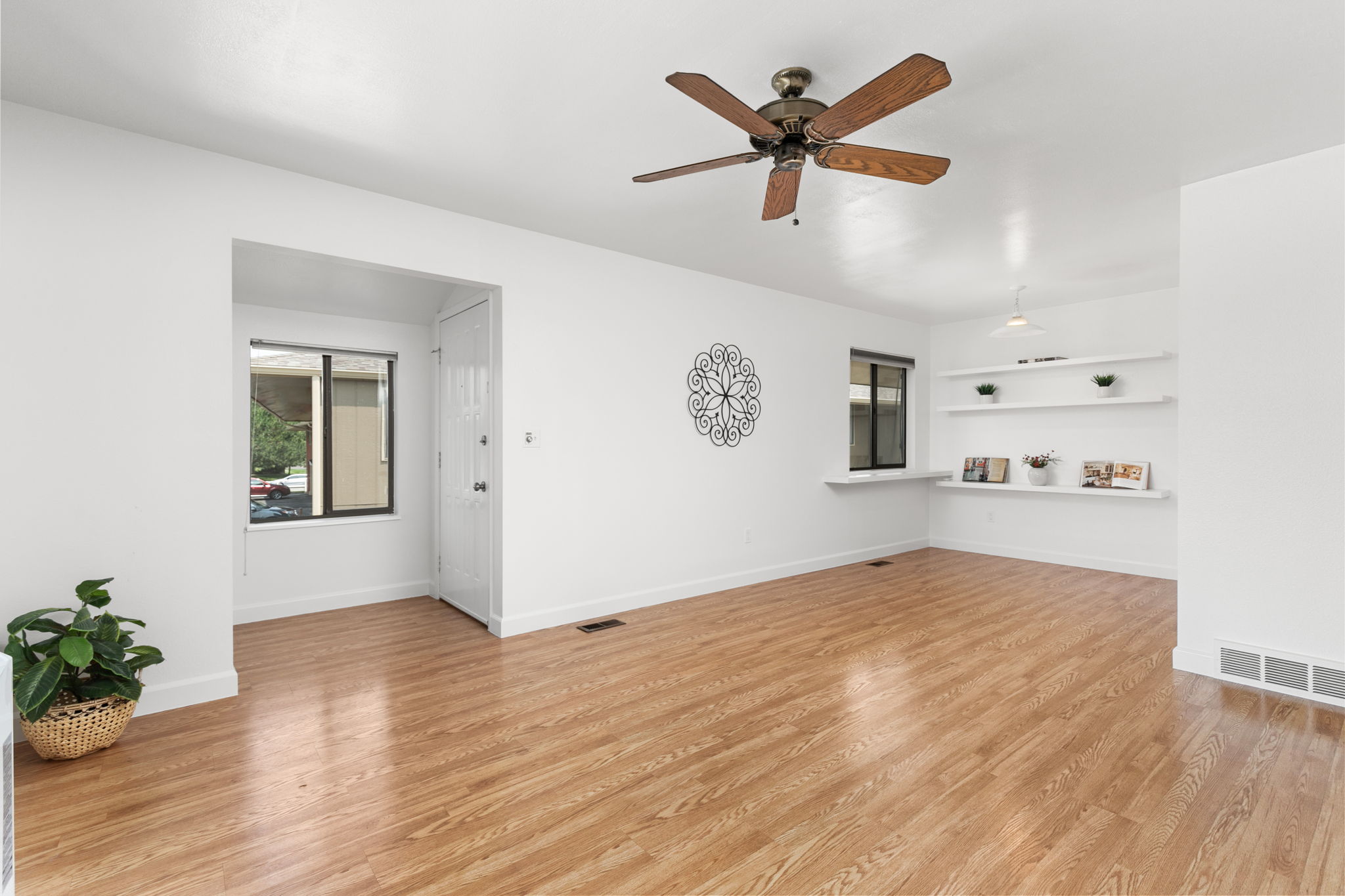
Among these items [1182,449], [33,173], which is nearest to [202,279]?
[33,173]

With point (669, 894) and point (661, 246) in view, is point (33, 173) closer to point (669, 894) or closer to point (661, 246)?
point (661, 246)

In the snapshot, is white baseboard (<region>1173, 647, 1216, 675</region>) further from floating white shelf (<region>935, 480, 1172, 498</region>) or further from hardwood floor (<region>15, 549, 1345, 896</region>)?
floating white shelf (<region>935, 480, 1172, 498</region>)

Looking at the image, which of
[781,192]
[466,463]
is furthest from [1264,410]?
[466,463]

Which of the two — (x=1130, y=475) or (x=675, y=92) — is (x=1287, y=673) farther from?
(x=675, y=92)

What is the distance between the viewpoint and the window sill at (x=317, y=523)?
4281mm

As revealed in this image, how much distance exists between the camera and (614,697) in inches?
117

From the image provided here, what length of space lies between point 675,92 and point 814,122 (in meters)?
0.59

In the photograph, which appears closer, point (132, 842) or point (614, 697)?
point (132, 842)

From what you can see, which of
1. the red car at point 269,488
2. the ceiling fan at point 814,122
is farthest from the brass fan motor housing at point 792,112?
the red car at point 269,488

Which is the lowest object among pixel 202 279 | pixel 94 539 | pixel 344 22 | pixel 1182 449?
pixel 94 539

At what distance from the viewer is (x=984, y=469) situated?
21.7ft

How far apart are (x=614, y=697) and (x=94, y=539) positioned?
232 cm

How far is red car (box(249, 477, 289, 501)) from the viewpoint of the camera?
173 inches

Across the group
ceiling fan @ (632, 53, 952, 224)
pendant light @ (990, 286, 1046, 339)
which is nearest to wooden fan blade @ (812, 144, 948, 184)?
ceiling fan @ (632, 53, 952, 224)
